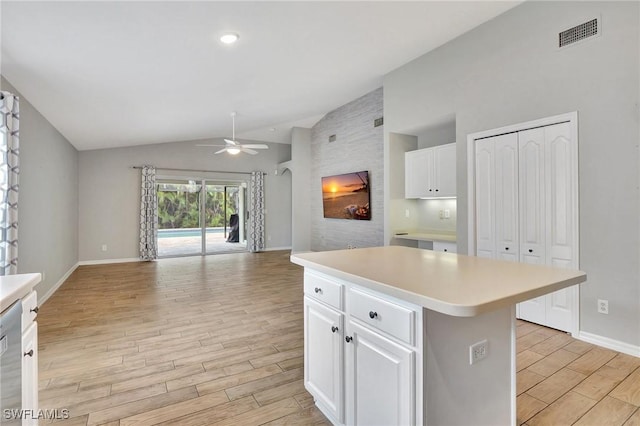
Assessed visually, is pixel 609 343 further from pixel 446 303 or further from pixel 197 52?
pixel 197 52

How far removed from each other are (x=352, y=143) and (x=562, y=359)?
510 cm

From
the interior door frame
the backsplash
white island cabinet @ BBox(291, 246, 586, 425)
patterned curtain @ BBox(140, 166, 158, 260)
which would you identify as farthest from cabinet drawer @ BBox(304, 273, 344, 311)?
patterned curtain @ BBox(140, 166, 158, 260)

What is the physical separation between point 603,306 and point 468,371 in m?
2.42

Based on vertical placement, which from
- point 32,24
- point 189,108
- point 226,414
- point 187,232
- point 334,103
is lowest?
point 226,414

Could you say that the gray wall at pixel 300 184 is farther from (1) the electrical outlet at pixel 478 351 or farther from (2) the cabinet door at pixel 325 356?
(1) the electrical outlet at pixel 478 351

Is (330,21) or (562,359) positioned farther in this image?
(330,21)

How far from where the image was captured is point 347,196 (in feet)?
22.6

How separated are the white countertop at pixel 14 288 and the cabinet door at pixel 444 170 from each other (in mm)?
4486

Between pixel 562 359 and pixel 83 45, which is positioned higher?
pixel 83 45

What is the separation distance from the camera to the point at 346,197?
694 centimetres

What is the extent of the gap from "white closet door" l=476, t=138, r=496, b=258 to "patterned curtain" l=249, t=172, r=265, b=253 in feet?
20.5

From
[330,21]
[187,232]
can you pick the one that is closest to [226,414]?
[330,21]

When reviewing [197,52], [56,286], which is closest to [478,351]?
[197,52]

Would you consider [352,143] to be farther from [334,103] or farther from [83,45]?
[83,45]
